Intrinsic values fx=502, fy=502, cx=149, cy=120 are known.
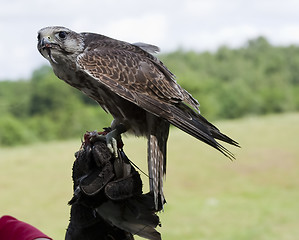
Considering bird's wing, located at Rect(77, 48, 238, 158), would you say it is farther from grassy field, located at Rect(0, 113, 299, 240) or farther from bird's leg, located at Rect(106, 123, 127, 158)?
grassy field, located at Rect(0, 113, 299, 240)

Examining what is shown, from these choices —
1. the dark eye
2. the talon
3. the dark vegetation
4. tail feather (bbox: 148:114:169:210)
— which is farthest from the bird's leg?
the dark vegetation

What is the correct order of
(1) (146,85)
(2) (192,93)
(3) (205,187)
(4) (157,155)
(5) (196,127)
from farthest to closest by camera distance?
(2) (192,93)
(3) (205,187)
(1) (146,85)
(4) (157,155)
(5) (196,127)

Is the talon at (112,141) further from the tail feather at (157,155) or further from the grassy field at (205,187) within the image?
the grassy field at (205,187)

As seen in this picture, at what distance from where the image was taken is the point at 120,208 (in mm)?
2611

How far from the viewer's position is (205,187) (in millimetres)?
15086

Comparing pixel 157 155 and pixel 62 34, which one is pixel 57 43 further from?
pixel 157 155

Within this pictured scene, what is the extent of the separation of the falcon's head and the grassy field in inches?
324

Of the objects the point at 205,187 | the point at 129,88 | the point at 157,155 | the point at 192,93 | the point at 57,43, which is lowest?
the point at 157,155

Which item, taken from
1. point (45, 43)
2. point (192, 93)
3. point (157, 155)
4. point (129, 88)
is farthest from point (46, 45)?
point (192, 93)

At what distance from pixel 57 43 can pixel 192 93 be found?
101 feet

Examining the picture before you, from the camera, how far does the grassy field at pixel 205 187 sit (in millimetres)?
11547

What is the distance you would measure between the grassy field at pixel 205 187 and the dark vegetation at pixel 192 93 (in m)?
7.69

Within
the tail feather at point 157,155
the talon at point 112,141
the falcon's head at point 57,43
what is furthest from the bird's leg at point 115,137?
the falcon's head at point 57,43

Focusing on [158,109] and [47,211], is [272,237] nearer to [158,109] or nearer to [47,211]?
[47,211]
